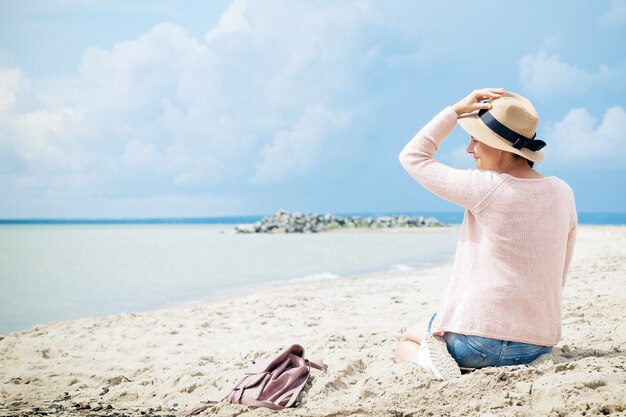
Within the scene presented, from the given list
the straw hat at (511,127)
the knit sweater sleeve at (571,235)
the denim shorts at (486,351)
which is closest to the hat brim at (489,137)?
the straw hat at (511,127)

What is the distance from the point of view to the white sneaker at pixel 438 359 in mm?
3162

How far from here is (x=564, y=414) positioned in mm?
2611

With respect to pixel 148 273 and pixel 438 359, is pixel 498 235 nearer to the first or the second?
pixel 438 359

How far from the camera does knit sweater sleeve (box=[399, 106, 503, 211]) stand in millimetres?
2904

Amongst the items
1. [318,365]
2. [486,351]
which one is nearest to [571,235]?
[486,351]

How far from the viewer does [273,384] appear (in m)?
3.39

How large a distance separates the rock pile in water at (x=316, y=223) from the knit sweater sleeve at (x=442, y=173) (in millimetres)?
28226

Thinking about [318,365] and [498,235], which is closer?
[498,235]

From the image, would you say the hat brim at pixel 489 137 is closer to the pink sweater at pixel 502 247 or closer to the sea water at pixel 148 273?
the pink sweater at pixel 502 247

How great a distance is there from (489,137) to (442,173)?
1.06 feet

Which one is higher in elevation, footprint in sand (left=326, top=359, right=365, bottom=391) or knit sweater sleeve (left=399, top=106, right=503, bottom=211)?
knit sweater sleeve (left=399, top=106, right=503, bottom=211)

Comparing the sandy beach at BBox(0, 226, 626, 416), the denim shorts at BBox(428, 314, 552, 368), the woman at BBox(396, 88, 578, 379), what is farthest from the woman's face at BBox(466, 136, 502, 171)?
the sandy beach at BBox(0, 226, 626, 416)

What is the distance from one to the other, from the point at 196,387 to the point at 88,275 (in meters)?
10.1

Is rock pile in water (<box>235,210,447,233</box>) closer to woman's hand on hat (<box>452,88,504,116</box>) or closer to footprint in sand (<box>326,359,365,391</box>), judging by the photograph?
footprint in sand (<box>326,359,365,391</box>)
